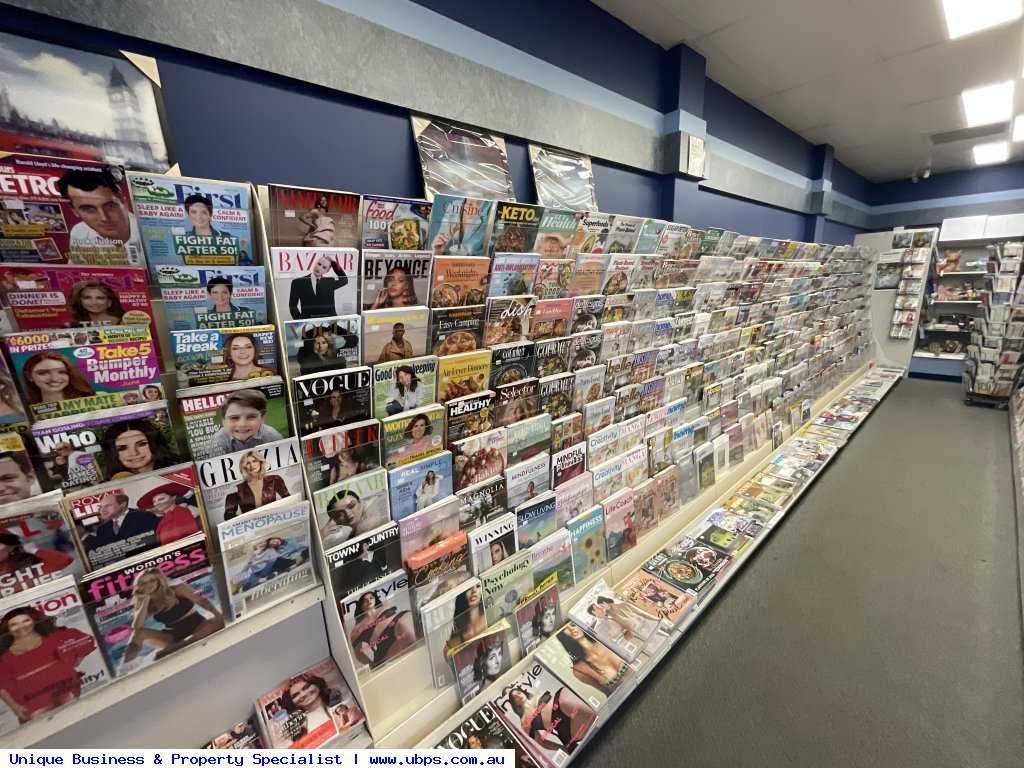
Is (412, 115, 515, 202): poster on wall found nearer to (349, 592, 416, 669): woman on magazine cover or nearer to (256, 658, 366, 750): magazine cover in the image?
(349, 592, 416, 669): woman on magazine cover

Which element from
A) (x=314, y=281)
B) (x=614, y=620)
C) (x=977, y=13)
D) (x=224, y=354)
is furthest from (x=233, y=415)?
(x=977, y=13)

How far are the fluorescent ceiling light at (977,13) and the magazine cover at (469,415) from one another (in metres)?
2.79

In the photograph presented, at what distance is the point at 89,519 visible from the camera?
28.7 inches

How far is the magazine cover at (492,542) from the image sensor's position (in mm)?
1292

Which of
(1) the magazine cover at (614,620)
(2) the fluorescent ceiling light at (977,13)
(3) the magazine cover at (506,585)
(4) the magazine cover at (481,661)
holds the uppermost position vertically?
(2) the fluorescent ceiling light at (977,13)

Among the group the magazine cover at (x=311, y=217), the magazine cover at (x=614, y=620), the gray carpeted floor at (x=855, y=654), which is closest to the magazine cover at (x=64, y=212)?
the magazine cover at (x=311, y=217)

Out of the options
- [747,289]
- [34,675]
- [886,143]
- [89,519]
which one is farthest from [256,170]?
[886,143]

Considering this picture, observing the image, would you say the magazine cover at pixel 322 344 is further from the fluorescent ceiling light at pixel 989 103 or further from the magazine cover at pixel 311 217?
the fluorescent ceiling light at pixel 989 103

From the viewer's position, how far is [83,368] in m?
0.72

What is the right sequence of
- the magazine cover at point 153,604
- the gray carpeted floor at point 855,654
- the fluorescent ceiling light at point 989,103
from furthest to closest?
the fluorescent ceiling light at point 989,103 < the gray carpeted floor at point 855,654 < the magazine cover at point 153,604

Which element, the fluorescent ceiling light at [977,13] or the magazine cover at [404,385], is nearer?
the magazine cover at [404,385]

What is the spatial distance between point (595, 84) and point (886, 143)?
4160mm

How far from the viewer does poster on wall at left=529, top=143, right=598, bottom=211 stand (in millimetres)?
1550

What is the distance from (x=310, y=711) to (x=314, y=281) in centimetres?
112
